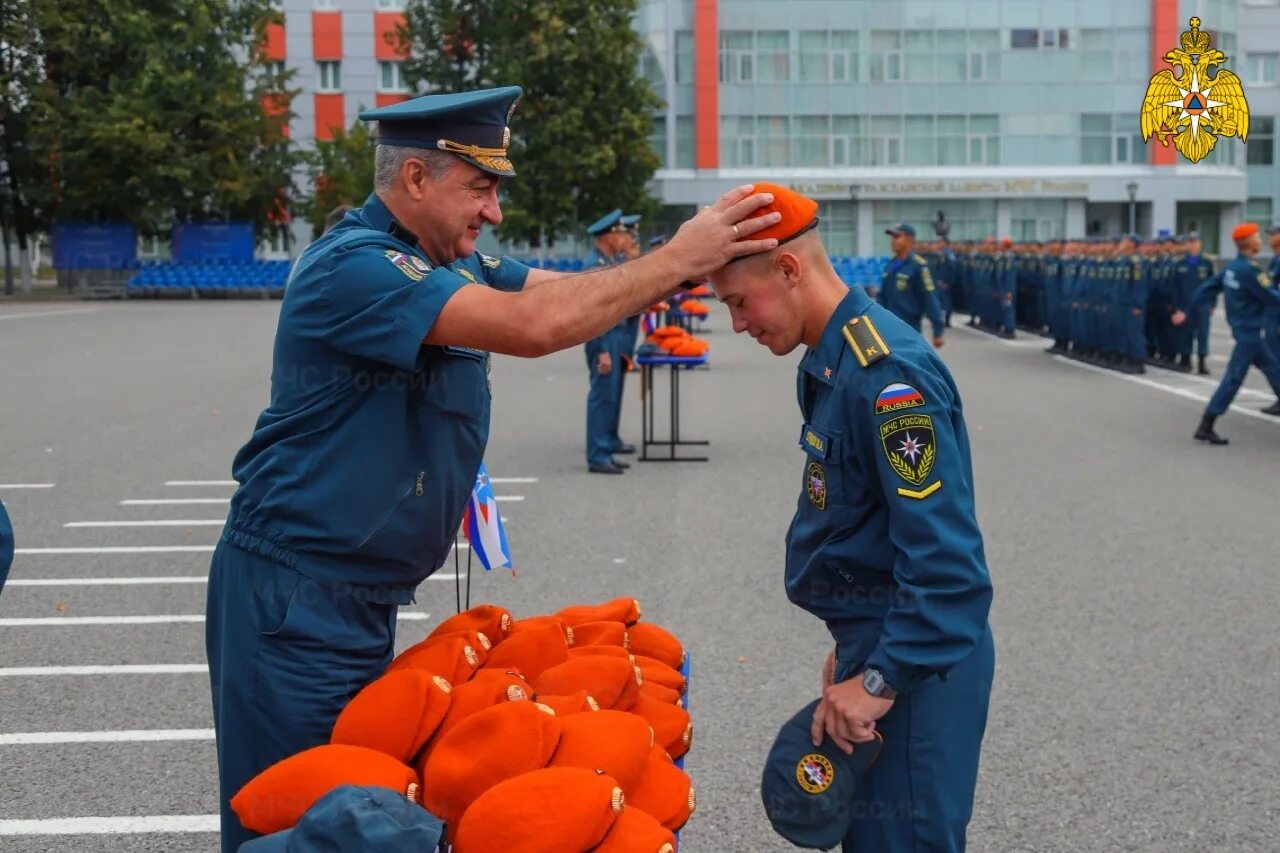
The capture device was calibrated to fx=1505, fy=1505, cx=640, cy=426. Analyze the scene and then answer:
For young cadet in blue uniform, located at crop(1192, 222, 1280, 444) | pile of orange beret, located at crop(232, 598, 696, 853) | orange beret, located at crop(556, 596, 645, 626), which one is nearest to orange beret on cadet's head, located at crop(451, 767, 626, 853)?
pile of orange beret, located at crop(232, 598, 696, 853)

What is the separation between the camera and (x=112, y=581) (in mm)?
8430

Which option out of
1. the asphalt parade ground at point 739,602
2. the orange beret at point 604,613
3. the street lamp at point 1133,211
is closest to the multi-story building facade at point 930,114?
the street lamp at point 1133,211

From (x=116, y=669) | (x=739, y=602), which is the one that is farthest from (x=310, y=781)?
(x=739, y=602)

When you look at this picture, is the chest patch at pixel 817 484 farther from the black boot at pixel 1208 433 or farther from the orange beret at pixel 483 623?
the black boot at pixel 1208 433

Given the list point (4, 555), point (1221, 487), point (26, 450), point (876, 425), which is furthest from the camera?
point (26, 450)

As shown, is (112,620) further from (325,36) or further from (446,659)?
(325,36)

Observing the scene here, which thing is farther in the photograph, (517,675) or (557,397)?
(557,397)

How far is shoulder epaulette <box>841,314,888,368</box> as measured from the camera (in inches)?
115

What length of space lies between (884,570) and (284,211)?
188ft

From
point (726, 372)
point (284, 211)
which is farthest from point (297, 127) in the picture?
point (726, 372)

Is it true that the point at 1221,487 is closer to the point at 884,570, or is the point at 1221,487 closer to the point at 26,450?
the point at 884,570

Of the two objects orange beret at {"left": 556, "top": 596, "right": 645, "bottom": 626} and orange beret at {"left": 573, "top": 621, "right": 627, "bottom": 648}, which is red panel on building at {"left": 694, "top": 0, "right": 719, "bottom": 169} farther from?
orange beret at {"left": 573, "top": 621, "right": 627, "bottom": 648}

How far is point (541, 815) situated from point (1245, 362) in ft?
44.8

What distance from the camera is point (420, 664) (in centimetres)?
299
